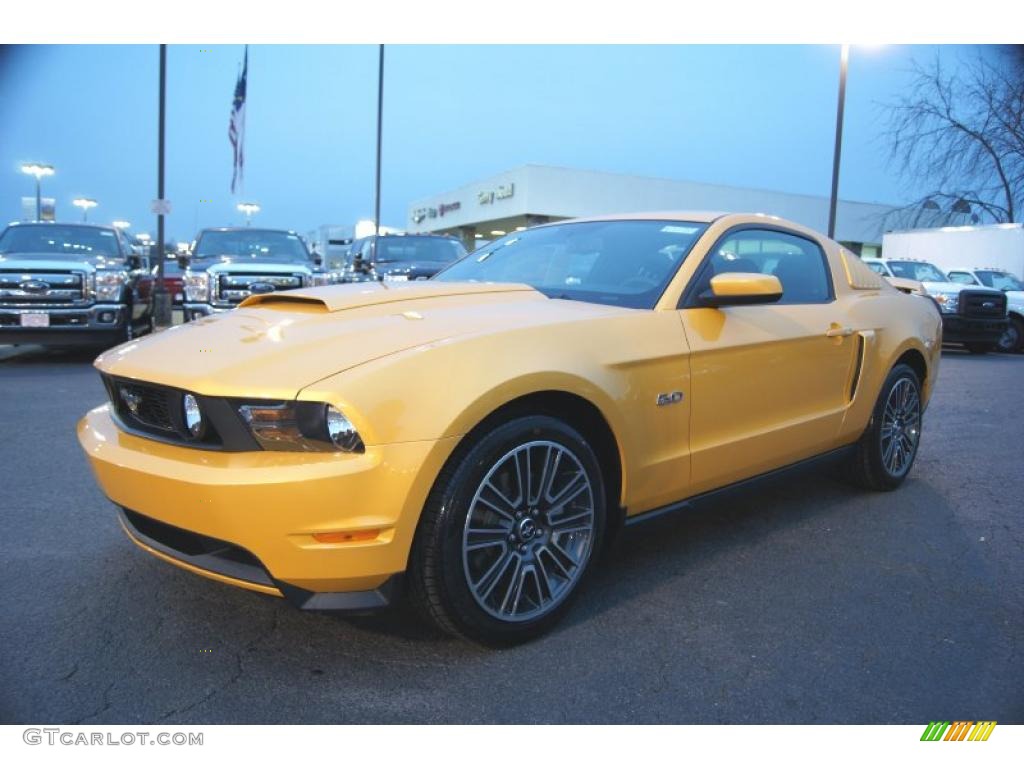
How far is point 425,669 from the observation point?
2449 millimetres

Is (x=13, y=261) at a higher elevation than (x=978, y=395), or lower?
higher

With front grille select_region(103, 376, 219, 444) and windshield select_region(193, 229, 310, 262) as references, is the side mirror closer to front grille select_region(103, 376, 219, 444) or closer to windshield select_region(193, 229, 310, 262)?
front grille select_region(103, 376, 219, 444)

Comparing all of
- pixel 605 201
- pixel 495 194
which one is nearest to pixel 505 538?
pixel 605 201

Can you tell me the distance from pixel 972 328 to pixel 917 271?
70.1 inches

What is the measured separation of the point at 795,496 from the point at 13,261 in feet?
30.9

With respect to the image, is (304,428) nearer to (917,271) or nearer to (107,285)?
(107,285)

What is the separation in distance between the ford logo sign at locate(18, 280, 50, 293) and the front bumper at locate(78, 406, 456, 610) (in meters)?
8.37

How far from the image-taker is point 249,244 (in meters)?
11.7

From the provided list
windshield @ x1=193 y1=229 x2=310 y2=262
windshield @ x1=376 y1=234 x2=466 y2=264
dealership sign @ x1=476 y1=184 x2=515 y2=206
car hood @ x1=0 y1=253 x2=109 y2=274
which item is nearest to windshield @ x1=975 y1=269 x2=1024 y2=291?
windshield @ x1=376 y1=234 x2=466 y2=264

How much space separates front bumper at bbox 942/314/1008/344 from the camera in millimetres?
14148

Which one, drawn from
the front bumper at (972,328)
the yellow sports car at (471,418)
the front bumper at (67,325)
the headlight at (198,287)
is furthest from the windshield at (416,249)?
the yellow sports car at (471,418)
